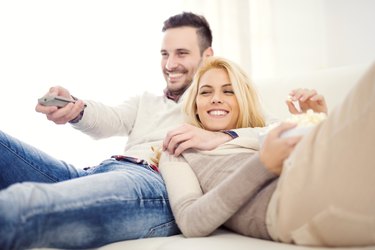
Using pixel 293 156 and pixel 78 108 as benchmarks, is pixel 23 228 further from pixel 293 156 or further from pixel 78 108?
pixel 78 108

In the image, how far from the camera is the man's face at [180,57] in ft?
6.11

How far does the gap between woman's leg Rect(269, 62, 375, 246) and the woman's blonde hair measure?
2.07ft

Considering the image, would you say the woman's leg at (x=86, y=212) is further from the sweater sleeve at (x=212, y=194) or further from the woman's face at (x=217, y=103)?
the woman's face at (x=217, y=103)

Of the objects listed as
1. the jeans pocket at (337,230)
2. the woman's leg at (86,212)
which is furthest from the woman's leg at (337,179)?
the woman's leg at (86,212)

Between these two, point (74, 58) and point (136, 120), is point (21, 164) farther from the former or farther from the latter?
point (74, 58)

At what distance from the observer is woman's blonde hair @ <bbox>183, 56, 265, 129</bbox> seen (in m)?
1.37

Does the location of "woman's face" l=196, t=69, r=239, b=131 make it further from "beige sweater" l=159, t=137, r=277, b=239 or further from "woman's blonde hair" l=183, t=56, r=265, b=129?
"beige sweater" l=159, t=137, r=277, b=239

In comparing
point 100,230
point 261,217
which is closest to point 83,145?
point 100,230

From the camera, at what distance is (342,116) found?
0.69 m

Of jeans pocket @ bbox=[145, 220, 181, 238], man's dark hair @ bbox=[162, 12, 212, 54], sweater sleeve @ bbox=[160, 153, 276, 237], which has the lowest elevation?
jeans pocket @ bbox=[145, 220, 181, 238]

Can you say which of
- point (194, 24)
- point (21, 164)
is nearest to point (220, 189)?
point (21, 164)

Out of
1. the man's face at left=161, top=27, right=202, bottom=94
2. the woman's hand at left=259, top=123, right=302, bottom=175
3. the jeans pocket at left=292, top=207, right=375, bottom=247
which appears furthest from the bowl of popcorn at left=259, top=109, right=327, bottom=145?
the man's face at left=161, top=27, right=202, bottom=94

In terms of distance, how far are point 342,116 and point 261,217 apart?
289 millimetres

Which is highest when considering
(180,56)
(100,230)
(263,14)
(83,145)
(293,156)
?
(263,14)
